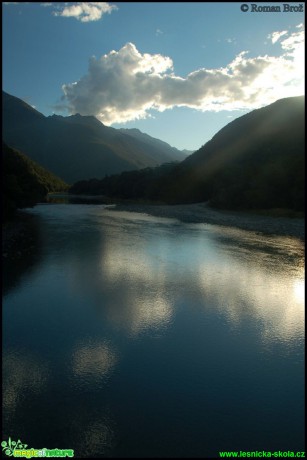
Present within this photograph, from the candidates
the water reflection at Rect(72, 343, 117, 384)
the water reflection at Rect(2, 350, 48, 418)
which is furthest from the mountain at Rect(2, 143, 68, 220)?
the water reflection at Rect(72, 343, 117, 384)

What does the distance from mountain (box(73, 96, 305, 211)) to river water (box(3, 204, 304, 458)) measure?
183 feet

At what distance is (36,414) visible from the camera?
34.8 ft

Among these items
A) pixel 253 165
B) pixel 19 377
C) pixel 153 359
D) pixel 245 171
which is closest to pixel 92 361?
pixel 153 359

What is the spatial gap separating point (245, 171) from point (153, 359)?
101 meters

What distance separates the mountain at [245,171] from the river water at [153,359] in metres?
55.8

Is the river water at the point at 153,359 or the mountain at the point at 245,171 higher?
the mountain at the point at 245,171

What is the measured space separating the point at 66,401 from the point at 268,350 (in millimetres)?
8881

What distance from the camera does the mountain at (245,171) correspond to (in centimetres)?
8704

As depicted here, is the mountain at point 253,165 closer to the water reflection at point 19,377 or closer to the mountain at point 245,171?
the mountain at point 245,171

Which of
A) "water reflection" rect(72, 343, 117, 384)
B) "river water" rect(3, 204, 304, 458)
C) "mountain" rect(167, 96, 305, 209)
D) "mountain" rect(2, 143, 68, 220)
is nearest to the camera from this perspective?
"river water" rect(3, 204, 304, 458)

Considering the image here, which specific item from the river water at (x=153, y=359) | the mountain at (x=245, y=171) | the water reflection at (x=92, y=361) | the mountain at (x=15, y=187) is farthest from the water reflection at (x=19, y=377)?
the mountain at (x=245, y=171)

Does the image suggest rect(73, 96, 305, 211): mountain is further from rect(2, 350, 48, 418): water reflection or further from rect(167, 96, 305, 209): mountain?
rect(2, 350, 48, 418): water reflection

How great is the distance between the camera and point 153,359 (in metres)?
14.2

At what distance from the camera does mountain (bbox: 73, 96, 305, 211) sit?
87.0m
